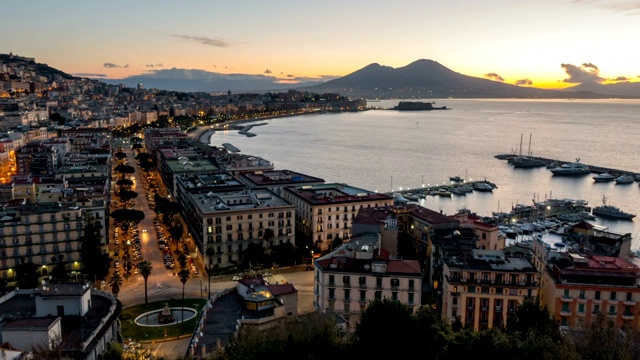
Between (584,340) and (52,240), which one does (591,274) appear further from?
(52,240)

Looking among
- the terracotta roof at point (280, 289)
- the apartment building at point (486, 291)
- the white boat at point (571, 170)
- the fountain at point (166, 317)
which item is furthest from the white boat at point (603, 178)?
the fountain at point (166, 317)

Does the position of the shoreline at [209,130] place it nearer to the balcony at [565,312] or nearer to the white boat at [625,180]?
the white boat at [625,180]

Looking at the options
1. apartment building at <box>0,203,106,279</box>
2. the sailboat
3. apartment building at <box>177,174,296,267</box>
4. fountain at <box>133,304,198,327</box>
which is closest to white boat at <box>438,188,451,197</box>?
the sailboat

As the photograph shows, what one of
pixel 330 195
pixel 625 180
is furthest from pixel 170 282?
pixel 625 180

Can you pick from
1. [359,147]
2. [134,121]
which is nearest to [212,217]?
[359,147]

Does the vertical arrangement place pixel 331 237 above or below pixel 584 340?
below

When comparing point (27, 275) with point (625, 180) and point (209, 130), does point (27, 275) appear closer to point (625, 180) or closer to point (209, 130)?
point (625, 180)
